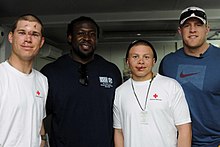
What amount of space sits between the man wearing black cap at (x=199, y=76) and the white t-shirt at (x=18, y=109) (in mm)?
1042

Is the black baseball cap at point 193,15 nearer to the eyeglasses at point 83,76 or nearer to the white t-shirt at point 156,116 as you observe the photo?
the white t-shirt at point 156,116

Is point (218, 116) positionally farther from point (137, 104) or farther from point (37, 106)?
point (37, 106)

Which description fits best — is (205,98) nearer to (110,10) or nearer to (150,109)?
(150,109)

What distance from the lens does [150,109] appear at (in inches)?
66.9

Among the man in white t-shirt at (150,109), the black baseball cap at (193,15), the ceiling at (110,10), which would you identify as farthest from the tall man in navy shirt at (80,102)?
the ceiling at (110,10)

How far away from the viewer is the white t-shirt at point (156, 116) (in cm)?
168

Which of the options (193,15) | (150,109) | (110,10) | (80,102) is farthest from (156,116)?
(110,10)

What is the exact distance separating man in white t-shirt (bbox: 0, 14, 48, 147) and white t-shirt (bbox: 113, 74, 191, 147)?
609mm

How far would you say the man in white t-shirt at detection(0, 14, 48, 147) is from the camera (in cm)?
149

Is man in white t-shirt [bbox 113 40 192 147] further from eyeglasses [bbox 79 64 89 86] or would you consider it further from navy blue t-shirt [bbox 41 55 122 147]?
eyeglasses [bbox 79 64 89 86]

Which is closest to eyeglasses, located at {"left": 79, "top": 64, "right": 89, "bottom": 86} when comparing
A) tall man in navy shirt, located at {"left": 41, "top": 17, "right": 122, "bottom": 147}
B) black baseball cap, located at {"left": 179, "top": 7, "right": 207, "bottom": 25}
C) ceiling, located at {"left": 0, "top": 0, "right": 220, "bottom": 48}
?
tall man in navy shirt, located at {"left": 41, "top": 17, "right": 122, "bottom": 147}

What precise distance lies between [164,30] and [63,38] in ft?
8.71

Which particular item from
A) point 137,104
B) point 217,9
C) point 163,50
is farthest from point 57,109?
point 163,50

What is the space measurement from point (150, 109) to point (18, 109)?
2.79 feet
